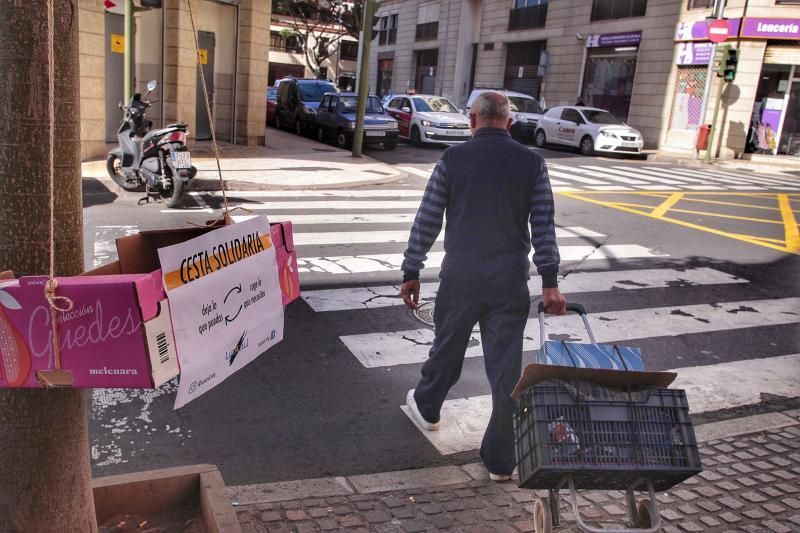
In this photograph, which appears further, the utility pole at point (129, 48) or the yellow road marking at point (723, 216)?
the yellow road marking at point (723, 216)

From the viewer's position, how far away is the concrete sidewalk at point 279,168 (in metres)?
12.5

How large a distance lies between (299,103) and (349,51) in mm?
48502

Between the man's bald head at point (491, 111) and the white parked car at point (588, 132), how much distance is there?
2120 centimetres

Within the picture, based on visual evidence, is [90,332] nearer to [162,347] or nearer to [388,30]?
[162,347]

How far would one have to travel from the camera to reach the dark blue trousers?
363 cm

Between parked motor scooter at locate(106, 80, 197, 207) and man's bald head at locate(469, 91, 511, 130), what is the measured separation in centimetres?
709

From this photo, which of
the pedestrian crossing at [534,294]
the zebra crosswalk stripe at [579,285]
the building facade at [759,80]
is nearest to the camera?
the pedestrian crossing at [534,294]

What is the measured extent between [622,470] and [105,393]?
10.8 ft

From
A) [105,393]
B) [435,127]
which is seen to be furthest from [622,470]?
[435,127]

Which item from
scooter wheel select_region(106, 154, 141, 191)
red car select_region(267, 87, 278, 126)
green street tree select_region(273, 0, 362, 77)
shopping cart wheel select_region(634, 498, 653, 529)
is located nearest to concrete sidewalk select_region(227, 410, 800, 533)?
shopping cart wheel select_region(634, 498, 653, 529)

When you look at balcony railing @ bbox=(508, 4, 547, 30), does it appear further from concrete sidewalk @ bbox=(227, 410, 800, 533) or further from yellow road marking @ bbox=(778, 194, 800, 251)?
concrete sidewalk @ bbox=(227, 410, 800, 533)

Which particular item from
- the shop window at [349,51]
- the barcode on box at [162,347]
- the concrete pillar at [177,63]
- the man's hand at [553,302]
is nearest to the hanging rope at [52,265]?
the barcode on box at [162,347]

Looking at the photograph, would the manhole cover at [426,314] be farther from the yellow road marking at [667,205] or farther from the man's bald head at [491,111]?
the yellow road marking at [667,205]

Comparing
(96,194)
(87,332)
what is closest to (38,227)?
(87,332)
